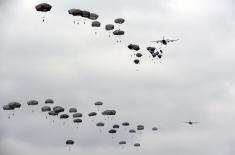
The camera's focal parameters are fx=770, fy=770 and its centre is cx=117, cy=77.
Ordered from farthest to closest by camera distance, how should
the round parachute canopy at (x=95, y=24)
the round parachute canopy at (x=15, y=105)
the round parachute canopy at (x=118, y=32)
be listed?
the round parachute canopy at (x=15, y=105) → the round parachute canopy at (x=95, y=24) → the round parachute canopy at (x=118, y=32)

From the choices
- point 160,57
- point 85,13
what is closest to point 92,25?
point 85,13

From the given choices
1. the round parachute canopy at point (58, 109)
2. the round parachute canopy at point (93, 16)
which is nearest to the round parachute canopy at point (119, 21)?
the round parachute canopy at point (93, 16)

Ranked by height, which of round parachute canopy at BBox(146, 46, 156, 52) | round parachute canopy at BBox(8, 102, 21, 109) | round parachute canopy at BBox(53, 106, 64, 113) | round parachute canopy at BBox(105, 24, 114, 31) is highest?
round parachute canopy at BBox(105, 24, 114, 31)

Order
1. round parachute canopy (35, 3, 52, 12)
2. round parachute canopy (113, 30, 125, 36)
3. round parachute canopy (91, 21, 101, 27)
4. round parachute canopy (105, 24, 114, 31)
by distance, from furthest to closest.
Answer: round parachute canopy (105, 24, 114, 31), round parachute canopy (91, 21, 101, 27), round parachute canopy (113, 30, 125, 36), round parachute canopy (35, 3, 52, 12)

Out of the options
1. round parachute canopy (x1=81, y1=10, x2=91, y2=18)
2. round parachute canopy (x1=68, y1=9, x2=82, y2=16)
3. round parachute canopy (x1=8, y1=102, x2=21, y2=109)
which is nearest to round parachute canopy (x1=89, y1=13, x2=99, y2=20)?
round parachute canopy (x1=81, y1=10, x2=91, y2=18)

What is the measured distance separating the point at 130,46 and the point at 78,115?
22.7 meters

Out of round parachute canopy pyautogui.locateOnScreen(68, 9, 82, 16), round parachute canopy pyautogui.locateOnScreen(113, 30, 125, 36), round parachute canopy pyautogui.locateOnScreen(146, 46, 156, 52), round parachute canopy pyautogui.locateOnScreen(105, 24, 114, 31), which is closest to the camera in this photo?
round parachute canopy pyautogui.locateOnScreen(68, 9, 82, 16)

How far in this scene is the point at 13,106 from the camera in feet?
648

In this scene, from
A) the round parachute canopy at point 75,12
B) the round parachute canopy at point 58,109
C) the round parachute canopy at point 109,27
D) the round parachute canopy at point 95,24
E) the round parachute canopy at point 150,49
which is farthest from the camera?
the round parachute canopy at point 58,109

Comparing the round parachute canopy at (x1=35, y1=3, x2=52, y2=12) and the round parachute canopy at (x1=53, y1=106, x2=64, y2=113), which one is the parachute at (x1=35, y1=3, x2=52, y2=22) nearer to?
the round parachute canopy at (x1=35, y1=3, x2=52, y2=12)

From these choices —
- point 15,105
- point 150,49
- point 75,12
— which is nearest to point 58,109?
point 15,105

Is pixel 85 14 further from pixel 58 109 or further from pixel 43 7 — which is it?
pixel 58 109

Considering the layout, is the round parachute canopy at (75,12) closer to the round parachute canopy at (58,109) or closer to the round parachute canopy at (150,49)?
the round parachute canopy at (150,49)

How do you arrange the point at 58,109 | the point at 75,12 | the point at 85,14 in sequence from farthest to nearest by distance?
the point at 58,109, the point at 85,14, the point at 75,12
